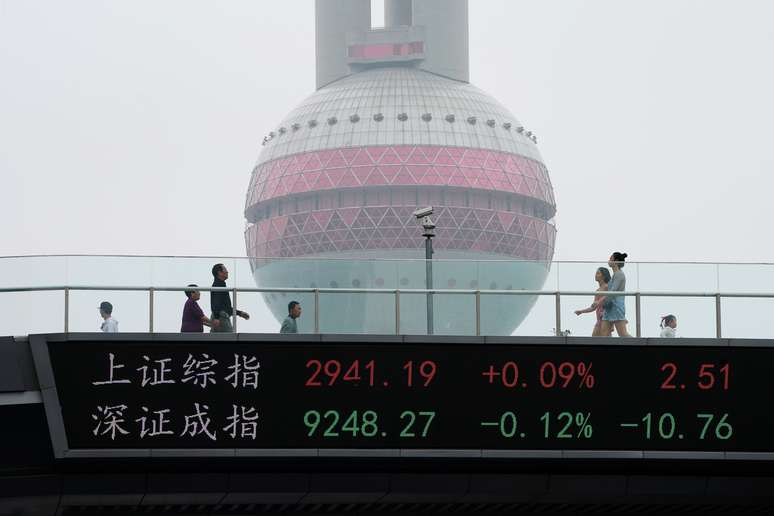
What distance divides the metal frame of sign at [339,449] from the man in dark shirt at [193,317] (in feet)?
2.40

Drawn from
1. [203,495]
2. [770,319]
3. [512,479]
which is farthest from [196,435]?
[770,319]

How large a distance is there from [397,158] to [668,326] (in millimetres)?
146894

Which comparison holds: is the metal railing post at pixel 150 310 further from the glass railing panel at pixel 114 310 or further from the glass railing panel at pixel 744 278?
the glass railing panel at pixel 744 278

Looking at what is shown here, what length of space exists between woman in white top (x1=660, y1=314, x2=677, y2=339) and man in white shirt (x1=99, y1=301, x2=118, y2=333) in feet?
30.5

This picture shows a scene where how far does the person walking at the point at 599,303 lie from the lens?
3156 cm

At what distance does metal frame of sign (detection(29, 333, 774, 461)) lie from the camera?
95.8ft

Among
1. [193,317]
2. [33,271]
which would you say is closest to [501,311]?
[193,317]

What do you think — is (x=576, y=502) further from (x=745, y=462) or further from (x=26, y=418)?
(x=26, y=418)

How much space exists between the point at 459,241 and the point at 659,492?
143889mm

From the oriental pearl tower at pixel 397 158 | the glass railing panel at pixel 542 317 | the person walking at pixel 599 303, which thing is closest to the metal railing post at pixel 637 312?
the person walking at pixel 599 303

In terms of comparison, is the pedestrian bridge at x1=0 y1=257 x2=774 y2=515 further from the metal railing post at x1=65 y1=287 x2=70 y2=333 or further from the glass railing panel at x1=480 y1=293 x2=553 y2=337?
the glass railing panel at x1=480 y1=293 x2=553 y2=337

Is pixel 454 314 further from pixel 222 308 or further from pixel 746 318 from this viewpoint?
pixel 746 318

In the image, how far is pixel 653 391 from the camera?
30.9 m

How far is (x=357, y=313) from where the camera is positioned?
102 feet
